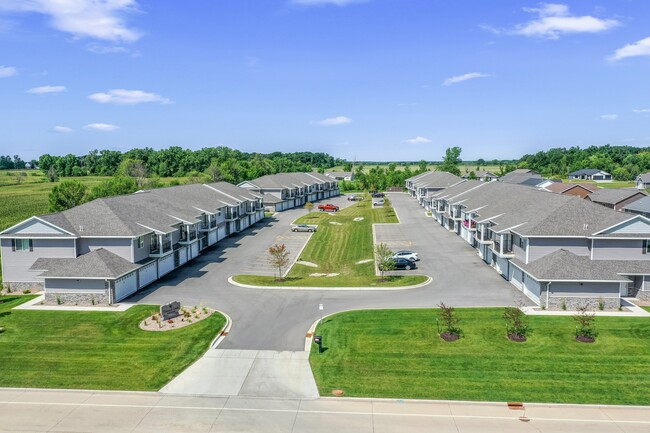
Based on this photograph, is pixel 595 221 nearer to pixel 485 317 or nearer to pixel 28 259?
pixel 485 317

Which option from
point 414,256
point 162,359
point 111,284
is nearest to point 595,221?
point 414,256

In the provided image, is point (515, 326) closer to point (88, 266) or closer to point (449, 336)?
point (449, 336)

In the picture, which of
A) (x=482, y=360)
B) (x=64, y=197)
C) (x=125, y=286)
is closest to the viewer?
(x=482, y=360)

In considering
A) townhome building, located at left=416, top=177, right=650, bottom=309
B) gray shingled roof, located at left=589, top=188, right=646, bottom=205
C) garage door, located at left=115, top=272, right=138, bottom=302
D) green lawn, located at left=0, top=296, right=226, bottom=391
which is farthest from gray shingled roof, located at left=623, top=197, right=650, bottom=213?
garage door, located at left=115, top=272, right=138, bottom=302

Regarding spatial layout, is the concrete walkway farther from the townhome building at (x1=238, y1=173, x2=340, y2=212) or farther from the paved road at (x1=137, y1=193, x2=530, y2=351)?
the townhome building at (x1=238, y1=173, x2=340, y2=212)

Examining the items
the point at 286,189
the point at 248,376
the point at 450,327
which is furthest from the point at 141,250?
the point at 286,189

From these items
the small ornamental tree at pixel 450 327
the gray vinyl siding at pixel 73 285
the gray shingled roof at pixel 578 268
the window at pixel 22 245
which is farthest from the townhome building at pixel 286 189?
the small ornamental tree at pixel 450 327
